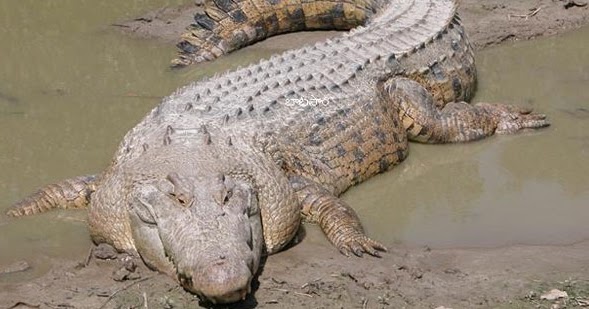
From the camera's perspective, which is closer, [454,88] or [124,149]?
[124,149]

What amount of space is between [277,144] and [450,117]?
1716 millimetres

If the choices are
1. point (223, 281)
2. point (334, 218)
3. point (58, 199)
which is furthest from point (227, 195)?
point (58, 199)

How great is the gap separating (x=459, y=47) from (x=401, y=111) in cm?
119

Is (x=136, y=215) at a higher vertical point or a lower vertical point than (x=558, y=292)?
higher

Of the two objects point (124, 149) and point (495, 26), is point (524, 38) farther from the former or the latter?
point (124, 149)

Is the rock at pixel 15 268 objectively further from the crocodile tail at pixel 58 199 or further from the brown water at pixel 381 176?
the crocodile tail at pixel 58 199

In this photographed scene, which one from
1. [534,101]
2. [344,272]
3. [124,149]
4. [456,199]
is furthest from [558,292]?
[534,101]

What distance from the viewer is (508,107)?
741 centimetres

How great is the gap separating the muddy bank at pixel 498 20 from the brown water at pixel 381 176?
0.61ft

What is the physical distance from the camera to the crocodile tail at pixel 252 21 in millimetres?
9016

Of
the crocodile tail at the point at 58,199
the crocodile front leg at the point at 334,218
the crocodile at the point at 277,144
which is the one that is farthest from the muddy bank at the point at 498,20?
the crocodile front leg at the point at 334,218

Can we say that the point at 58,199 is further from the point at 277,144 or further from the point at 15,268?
the point at 277,144

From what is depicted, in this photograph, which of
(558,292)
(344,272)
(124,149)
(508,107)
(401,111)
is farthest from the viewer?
(508,107)

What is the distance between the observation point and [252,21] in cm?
921
